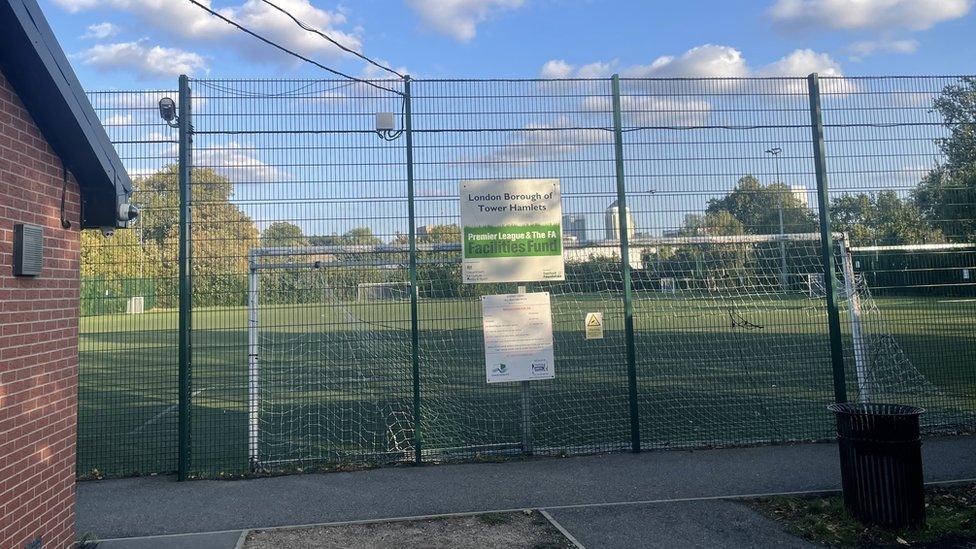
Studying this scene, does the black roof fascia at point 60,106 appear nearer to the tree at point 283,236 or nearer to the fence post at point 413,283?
the tree at point 283,236

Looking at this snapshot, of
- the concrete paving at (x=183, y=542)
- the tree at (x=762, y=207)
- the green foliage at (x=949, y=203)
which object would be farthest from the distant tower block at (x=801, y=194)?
the concrete paving at (x=183, y=542)

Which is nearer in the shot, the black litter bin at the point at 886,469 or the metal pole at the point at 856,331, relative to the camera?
the black litter bin at the point at 886,469

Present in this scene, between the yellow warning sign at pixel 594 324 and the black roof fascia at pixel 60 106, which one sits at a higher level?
the black roof fascia at pixel 60 106

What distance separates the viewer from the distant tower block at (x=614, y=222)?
24.5 feet

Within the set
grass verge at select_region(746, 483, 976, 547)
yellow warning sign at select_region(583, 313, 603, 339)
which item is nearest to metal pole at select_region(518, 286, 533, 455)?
yellow warning sign at select_region(583, 313, 603, 339)

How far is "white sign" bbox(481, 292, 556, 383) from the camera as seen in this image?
7.18m

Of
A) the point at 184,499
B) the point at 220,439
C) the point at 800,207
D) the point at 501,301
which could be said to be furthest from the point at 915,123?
the point at 220,439

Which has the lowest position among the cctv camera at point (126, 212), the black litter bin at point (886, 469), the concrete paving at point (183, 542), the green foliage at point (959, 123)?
the concrete paving at point (183, 542)

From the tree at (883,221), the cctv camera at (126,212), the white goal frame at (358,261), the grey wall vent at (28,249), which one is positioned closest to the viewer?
the grey wall vent at (28,249)

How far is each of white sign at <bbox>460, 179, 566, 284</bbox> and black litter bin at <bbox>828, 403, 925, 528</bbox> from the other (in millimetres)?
3442

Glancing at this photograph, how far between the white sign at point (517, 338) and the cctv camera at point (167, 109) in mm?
3994

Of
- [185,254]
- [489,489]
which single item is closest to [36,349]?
[185,254]

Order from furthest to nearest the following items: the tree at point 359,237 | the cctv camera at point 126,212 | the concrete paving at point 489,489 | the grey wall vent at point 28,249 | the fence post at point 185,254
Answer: the tree at point 359,237 → the fence post at point 185,254 → the concrete paving at point 489,489 → the cctv camera at point 126,212 → the grey wall vent at point 28,249

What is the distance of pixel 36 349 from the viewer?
162 inches
